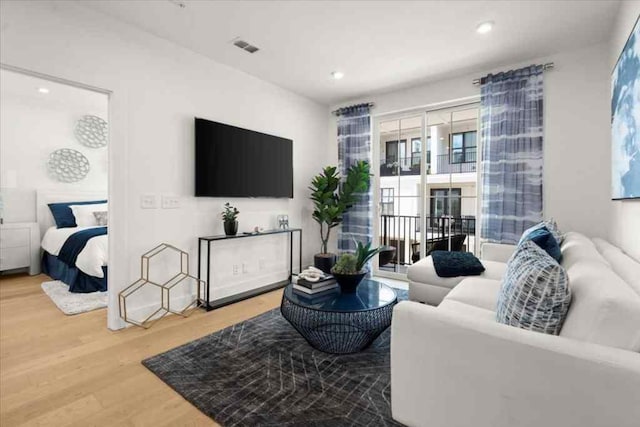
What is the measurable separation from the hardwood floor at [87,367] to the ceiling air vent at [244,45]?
2624 millimetres

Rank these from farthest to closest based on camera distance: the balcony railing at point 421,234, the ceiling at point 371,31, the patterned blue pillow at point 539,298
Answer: the balcony railing at point 421,234, the ceiling at point 371,31, the patterned blue pillow at point 539,298

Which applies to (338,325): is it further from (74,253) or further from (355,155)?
(74,253)

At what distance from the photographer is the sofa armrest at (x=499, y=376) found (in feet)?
3.05

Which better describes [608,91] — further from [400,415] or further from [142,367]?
[142,367]

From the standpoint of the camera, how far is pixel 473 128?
378 cm

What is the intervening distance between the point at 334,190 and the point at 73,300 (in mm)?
3333

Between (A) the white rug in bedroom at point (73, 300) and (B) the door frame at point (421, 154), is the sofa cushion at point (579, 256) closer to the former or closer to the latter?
(B) the door frame at point (421, 154)

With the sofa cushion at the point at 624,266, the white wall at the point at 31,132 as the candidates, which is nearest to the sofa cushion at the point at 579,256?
the sofa cushion at the point at 624,266

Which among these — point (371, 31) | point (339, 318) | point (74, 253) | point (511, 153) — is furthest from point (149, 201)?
point (511, 153)

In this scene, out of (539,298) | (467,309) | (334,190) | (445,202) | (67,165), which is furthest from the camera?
(67,165)

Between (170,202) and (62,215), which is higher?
(170,202)

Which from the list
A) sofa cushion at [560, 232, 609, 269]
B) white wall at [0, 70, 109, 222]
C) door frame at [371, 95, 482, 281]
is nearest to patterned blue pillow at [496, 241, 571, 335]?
sofa cushion at [560, 232, 609, 269]

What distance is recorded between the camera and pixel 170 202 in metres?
3.00

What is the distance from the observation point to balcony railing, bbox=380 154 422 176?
13.8ft
